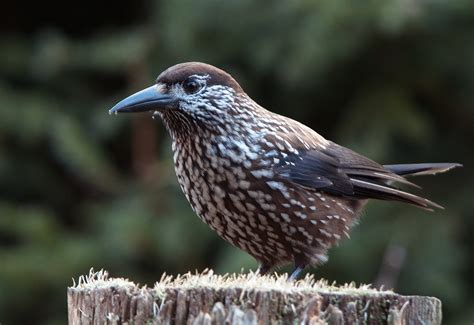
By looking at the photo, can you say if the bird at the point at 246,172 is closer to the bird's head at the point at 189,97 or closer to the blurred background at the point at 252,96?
the bird's head at the point at 189,97

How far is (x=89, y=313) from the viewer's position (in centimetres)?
331

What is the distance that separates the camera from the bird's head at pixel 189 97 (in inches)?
193

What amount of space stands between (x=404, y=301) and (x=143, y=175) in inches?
223

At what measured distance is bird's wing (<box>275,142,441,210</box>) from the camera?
5.14 m

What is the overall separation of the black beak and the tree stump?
1502mm

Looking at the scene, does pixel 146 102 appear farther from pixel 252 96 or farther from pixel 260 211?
pixel 252 96

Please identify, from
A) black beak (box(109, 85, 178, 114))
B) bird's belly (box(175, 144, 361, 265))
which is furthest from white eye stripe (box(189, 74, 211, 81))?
bird's belly (box(175, 144, 361, 265))

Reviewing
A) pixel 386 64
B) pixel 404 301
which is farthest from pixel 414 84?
pixel 404 301

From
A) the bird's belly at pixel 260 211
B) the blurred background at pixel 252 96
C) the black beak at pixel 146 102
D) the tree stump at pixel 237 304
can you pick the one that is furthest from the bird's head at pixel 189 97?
the blurred background at pixel 252 96

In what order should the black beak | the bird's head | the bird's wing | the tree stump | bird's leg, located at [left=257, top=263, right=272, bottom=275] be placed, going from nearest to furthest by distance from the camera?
the tree stump, the black beak, the bird's head, the bird's wing, bird's leg, located at [left=257, top=263, right=272, bottom=275]

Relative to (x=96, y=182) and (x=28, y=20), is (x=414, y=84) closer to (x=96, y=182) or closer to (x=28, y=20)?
(x=96, y=182)

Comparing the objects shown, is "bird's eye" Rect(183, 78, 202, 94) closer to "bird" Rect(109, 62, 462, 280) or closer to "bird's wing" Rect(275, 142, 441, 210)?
"bird" Rect(109, 62, 462, 280)

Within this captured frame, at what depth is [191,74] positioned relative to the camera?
5.02 metres

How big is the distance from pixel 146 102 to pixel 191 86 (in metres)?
0.28
